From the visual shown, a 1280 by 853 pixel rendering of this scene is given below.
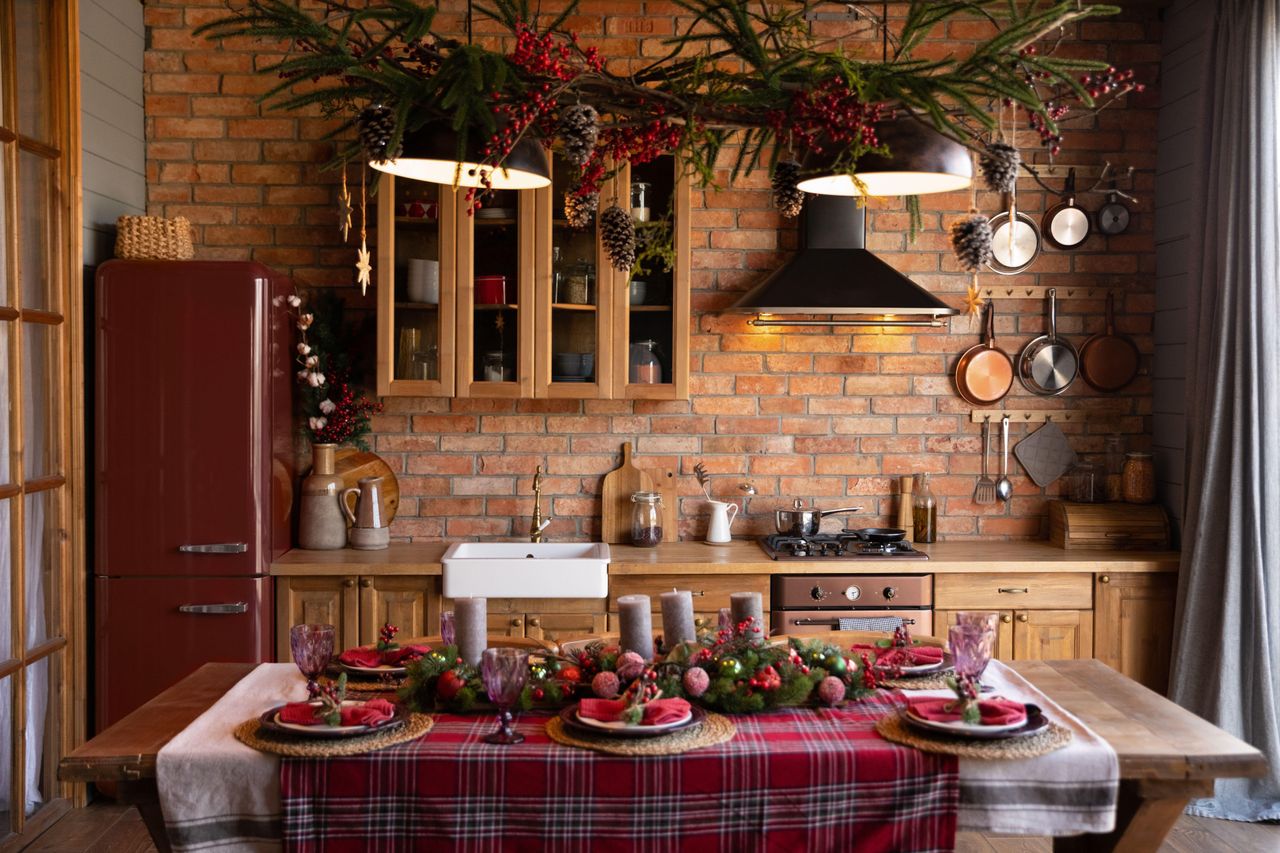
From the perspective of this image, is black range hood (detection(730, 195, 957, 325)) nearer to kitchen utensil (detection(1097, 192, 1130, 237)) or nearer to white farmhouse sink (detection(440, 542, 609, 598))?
kitchen utensil (detection(1097, 192, 1130, 237))

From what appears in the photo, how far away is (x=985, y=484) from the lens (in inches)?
181

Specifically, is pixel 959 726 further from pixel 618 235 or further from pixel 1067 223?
pixel 1067 223

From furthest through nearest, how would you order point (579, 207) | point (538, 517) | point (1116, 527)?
1. point (538, 517)
2. point (1116, 527)
3. point (579, 207)

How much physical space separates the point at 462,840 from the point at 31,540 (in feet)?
7.30

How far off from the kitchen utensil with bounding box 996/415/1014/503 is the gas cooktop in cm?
54

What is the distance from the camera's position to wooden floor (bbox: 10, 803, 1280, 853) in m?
3.54

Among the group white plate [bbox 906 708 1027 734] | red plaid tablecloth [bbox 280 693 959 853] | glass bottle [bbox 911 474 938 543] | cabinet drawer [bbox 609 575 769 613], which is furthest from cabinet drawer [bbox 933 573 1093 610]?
red plaid tablecloth [bbox 280 693 959 853]

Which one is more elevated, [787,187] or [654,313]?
[787,187]

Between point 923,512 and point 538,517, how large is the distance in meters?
1.51

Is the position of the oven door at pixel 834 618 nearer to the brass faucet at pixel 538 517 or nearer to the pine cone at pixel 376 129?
the brass faucet at pixel 538 517

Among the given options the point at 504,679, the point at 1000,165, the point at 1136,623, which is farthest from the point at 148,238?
the point at 1136,623

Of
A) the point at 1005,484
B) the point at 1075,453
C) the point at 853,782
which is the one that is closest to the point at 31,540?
the point at 853,782

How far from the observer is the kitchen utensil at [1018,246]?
4.54 meters

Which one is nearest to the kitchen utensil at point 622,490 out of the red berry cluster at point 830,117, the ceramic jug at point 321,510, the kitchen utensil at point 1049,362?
the ceramic jug at point 321,510
